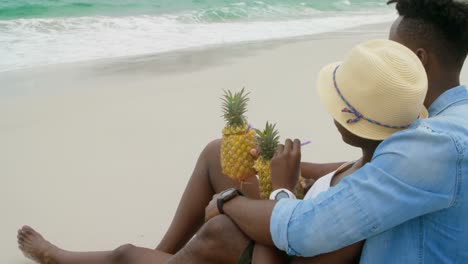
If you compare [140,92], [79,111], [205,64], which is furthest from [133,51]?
[79,111]

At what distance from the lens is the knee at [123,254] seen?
2811mm

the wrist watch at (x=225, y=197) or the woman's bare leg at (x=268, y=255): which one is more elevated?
the wrist watch at (x=225, y=197)

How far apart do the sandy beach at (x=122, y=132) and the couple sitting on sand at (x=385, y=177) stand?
1644 mm

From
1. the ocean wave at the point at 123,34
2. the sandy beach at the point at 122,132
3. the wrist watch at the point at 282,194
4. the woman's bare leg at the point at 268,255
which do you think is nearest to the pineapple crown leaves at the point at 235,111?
the wrist watch at the point at 282,194

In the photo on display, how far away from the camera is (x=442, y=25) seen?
216 cm

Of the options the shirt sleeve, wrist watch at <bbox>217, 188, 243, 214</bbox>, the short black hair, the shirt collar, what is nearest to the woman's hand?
wrist watch at <bbox>217, 188, 243, 214</bbox>

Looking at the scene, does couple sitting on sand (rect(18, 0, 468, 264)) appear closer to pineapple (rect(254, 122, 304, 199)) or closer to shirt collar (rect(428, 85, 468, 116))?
shirt collar (rect(428, 85, 468, 116))

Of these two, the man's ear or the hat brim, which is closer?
the hat brim

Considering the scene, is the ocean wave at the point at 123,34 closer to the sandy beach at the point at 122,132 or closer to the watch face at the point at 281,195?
the sandy beach at the point at 122,132

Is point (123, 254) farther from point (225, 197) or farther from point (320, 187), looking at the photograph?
point (320, 187)

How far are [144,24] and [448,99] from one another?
11.2 meters

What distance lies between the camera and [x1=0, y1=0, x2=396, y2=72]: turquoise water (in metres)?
9.43

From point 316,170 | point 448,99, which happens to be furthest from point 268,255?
point 316,170

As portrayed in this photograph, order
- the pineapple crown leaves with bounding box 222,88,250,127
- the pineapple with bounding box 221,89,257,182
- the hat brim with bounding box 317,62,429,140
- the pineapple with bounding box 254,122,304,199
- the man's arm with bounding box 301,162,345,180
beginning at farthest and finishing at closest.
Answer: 1. the man's arm with bounding box 301,162,345,180
2. the pineapple crown leaves with bounding box 222,88,250,127
3. the pineapple with bounding box 221,89,257,182
4. the pineapple with bounding box 254,122,304,199
5. the hat brim with bounding box 317,62,429,140
